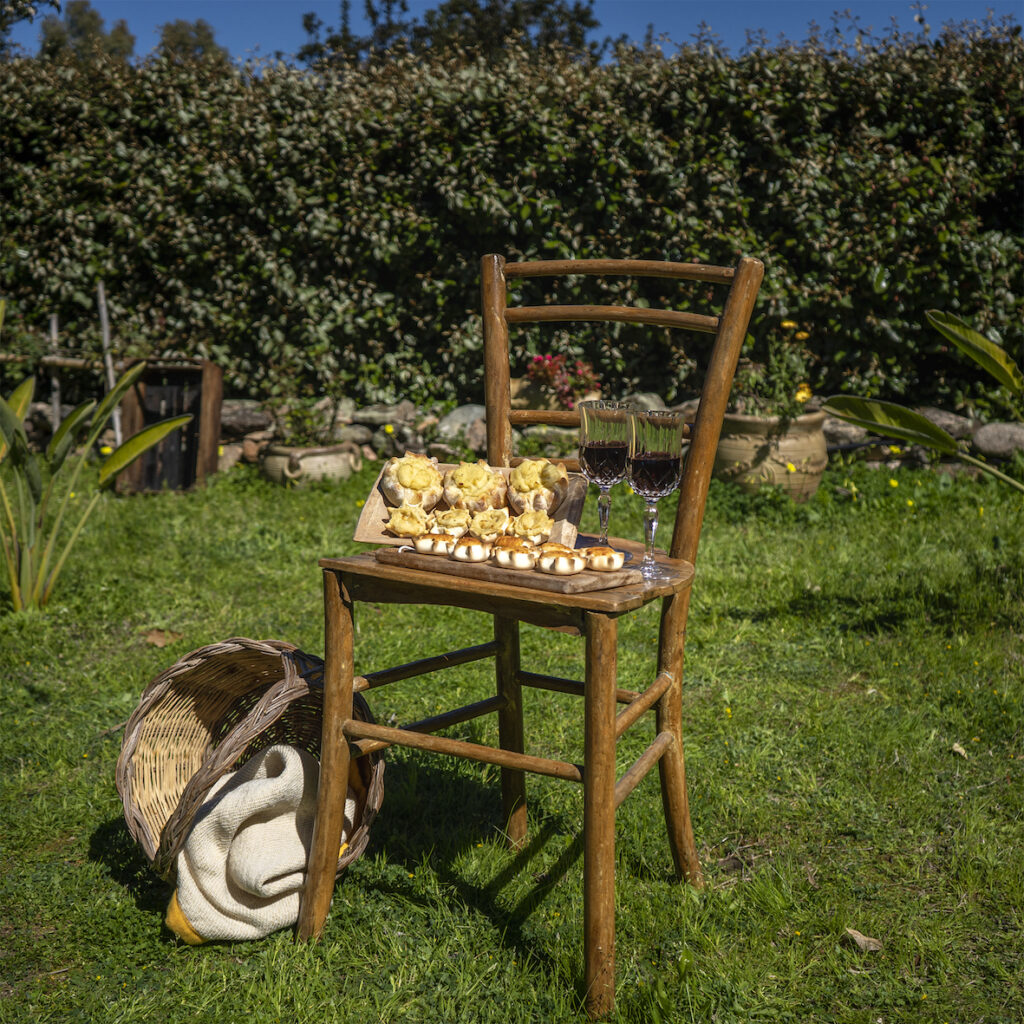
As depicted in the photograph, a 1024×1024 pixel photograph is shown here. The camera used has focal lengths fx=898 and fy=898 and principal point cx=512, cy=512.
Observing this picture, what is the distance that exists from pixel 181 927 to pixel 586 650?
1.15 metres

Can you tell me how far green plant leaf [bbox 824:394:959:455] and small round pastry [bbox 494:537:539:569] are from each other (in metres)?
1.95

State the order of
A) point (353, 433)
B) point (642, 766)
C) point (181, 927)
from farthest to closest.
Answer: point (353, 433), point (181, 927), point (642, 766)

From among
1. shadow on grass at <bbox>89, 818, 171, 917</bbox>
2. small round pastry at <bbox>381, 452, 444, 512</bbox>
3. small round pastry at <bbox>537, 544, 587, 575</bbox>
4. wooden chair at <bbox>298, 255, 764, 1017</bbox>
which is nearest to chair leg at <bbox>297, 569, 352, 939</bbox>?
wooden chair at <bbox>298, 255, 764, 1017</bbox>

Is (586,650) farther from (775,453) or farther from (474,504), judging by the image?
(775,453)

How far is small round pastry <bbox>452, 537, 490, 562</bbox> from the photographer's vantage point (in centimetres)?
174

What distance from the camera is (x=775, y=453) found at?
545 cm

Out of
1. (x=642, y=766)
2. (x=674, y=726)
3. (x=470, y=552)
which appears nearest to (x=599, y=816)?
(x=642, y=766)

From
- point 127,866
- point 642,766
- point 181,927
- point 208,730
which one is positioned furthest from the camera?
point 208,730

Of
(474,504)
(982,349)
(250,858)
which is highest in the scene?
(982,349)

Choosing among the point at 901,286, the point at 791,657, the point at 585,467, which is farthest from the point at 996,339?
the point at 585,467

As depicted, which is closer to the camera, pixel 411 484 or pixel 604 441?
pixel 604 441

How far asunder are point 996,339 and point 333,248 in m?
4.61

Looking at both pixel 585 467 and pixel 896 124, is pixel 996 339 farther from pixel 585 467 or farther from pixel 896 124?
pixel 585 467

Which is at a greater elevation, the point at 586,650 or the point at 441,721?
the point at 586,650
